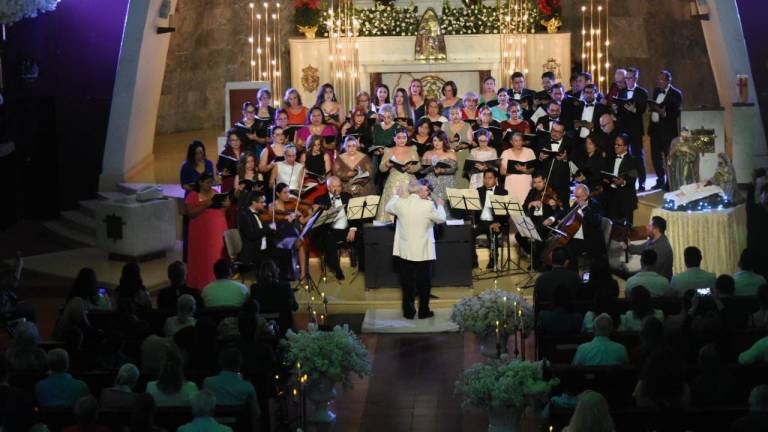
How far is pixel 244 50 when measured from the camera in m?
23.3

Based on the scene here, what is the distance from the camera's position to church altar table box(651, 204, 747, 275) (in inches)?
516

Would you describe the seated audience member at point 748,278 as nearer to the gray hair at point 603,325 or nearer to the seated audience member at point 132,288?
the gray hair at point 603,325

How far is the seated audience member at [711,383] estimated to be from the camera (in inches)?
314

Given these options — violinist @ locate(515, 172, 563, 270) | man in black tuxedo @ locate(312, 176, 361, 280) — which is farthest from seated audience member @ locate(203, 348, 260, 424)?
violinist @ locate(515, 172, 563, 270)

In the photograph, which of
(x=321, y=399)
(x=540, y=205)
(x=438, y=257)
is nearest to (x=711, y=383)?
(x=321, y=399)

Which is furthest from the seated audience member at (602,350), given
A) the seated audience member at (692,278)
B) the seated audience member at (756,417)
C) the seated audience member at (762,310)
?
the seated audience member at (692,278)

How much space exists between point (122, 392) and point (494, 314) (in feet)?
11.5

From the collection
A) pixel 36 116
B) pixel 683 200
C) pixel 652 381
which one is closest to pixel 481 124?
pixel 683 200

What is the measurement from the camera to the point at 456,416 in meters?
9.96

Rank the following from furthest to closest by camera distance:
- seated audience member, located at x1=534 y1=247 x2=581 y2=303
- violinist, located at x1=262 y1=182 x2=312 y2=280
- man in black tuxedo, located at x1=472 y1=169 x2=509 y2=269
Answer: man in black tuxedo, located at x1=472 y1=169 x2=509 y2=269 → violinist, located at x1=262 y1=182 x2=312 y2=280 → seated audience member, located at x1=534 y1=247 x2=581 y2=303

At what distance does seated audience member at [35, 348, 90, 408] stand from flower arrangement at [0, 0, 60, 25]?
7.54 metres

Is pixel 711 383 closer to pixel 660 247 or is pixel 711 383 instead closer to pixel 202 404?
pixel 202 404

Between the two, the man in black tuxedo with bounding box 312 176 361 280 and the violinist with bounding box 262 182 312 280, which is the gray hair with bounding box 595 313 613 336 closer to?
the violinist with bounding box 262 182 312 280

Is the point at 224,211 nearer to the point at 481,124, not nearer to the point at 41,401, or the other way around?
the point at 481,124
